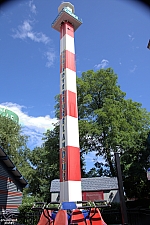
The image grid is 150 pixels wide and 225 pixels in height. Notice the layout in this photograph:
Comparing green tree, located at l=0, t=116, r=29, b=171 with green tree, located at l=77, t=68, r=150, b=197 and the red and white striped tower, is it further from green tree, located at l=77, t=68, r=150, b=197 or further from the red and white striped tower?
the red and white striped tower

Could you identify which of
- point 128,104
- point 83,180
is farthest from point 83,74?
point 83,180

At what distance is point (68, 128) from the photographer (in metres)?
13.3

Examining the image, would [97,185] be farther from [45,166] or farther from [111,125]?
[45,166]

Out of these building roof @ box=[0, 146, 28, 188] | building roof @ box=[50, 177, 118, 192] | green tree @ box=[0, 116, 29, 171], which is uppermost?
green tree @ box=[0, 116, 29, 171]

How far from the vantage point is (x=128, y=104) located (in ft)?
74.1

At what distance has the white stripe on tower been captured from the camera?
12.1 m

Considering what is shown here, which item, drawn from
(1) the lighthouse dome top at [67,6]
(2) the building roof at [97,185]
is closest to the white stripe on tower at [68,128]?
(1) the lighthouse dome top at [67,6]

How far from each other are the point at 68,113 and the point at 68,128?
107 centimetres

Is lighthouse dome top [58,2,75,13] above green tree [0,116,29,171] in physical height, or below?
above

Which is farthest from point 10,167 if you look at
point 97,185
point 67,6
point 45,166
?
point 45,166

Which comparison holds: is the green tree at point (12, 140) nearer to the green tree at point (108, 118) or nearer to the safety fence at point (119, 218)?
the green tree at point (108, 118)

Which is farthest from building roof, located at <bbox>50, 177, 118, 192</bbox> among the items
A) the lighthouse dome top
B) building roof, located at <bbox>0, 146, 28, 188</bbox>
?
the lighthouse dome top

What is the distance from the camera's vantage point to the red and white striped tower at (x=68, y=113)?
480 inches

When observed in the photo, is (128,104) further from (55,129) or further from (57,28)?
(57,28)
